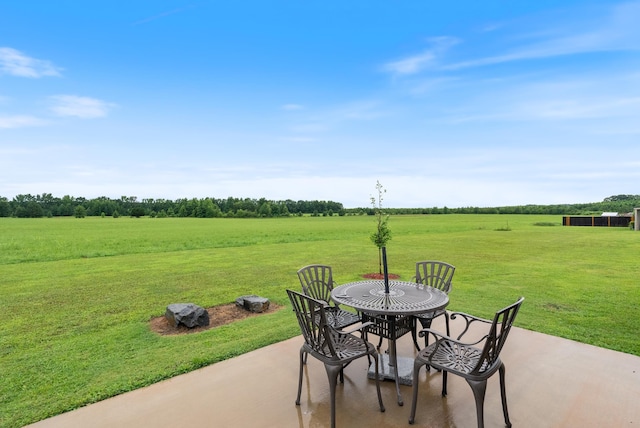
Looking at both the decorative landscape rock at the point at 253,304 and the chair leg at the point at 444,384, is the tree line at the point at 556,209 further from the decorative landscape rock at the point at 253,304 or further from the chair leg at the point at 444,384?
the chair leg at the point at 444,384

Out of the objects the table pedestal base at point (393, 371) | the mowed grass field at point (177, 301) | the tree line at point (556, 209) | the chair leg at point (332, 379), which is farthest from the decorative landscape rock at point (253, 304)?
the tree line at point (556, 209)

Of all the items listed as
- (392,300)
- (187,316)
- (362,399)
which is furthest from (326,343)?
(187,316)

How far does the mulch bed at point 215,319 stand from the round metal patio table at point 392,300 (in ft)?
8.74

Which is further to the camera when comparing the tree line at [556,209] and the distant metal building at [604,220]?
the tree line at [556,209]

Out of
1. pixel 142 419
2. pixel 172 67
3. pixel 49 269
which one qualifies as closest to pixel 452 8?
pixel 172 67

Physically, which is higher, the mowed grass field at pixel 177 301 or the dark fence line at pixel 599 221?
the dark fence line at pixel 599 221

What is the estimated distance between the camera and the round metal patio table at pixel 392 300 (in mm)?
2828

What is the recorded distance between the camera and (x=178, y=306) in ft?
17.0

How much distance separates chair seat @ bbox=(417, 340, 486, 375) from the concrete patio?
0.50 m

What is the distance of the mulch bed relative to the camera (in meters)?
4.96

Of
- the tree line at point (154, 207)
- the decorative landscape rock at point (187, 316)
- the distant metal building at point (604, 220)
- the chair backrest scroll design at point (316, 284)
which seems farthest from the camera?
the tree line at point (154, 207)

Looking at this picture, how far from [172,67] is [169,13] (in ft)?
9.11

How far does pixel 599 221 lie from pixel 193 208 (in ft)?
219

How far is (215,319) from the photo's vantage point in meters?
5.47
